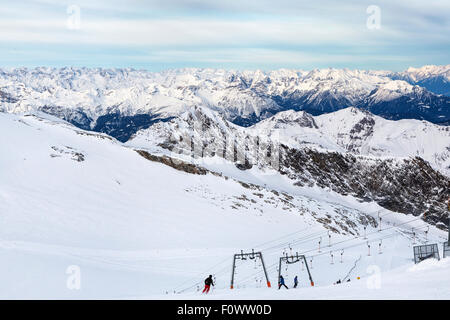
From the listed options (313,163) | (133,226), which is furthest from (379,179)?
(133,226)

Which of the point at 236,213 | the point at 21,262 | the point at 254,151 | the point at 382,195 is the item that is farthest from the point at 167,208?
the point at 382,195

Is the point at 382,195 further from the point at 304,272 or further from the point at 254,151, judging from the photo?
the point at 304,272

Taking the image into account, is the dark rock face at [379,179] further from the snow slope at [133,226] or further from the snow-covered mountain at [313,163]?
the snow slope at [133,226]

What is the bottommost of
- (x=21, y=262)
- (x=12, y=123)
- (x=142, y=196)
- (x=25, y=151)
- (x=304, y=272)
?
(x=304, y=272)

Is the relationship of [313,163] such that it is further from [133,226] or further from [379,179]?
[133,226]

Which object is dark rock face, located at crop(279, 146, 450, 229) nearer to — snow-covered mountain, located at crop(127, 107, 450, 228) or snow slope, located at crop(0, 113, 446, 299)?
snow-covered mountain, located at crop(127, 107, 450, 228)

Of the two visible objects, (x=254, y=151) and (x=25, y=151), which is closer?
(x=25, y=151)

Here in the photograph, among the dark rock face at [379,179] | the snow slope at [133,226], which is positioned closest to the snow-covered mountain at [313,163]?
the dark rock face at [379,179]
